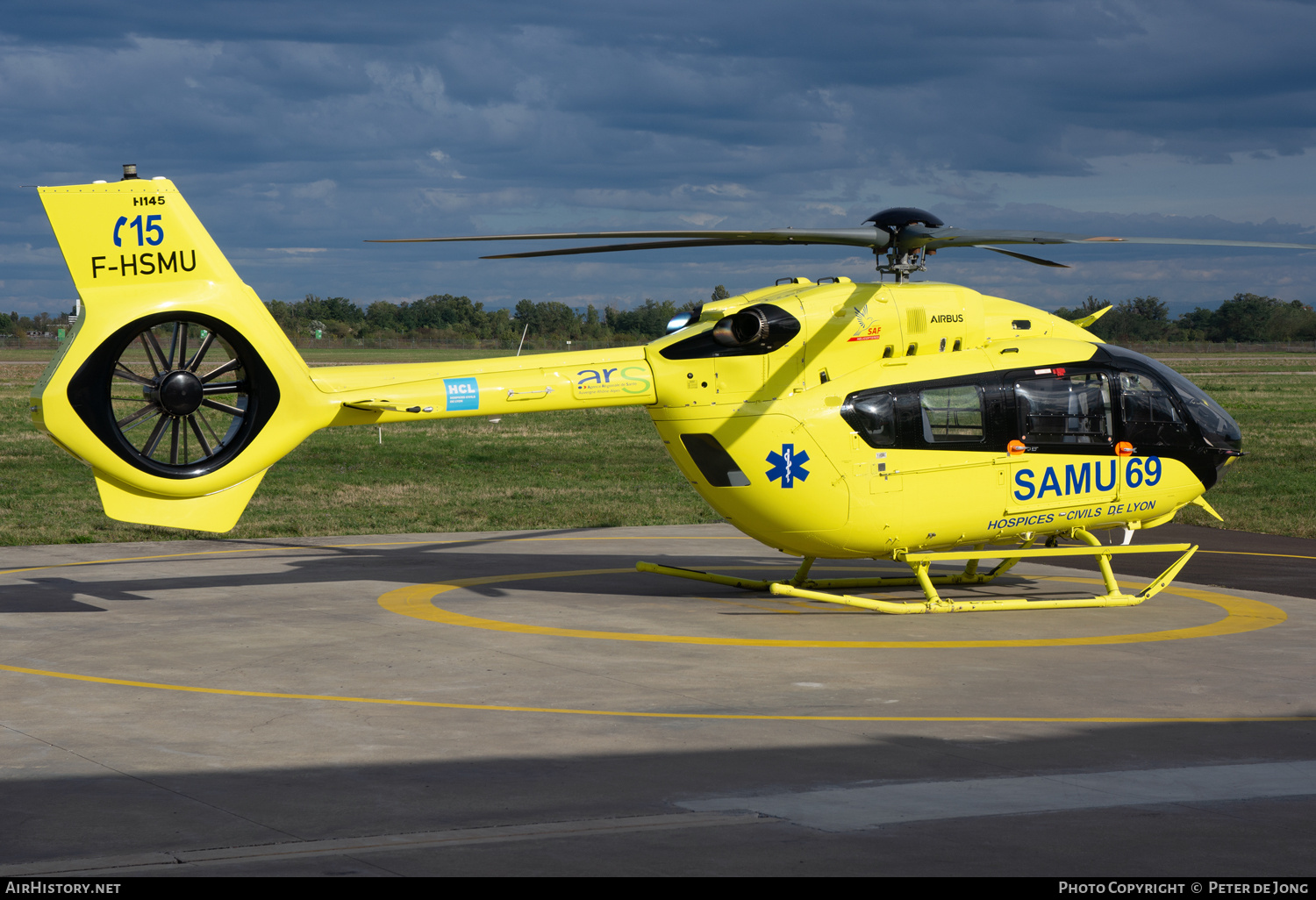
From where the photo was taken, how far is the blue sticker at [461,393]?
14.5 metres

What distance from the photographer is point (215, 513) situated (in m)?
13.4

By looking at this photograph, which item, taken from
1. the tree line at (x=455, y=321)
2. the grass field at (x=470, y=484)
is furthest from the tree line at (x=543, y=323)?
the grass field at (x=470, y=484)

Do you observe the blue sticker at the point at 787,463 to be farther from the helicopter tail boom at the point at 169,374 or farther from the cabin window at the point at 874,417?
the helicopter tail boom at the point at 169,374

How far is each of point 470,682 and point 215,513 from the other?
11.2 ft

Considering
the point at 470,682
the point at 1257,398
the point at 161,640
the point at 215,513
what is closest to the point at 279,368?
the point at 215,513

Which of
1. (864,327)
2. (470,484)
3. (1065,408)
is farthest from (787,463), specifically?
(470,484)

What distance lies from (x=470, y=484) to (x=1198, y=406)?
1857 cm

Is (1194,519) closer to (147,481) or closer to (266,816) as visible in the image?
(147,481)

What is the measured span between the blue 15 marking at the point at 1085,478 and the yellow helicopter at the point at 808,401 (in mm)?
24

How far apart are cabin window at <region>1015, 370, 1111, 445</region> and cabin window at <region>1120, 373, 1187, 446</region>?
0.28 meters

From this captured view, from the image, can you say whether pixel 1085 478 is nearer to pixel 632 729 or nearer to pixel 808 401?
pixel 808 401

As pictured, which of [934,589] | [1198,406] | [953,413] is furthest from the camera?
[1198,406]

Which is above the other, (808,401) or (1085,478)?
(808,401)

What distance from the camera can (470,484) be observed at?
31.4 meters
